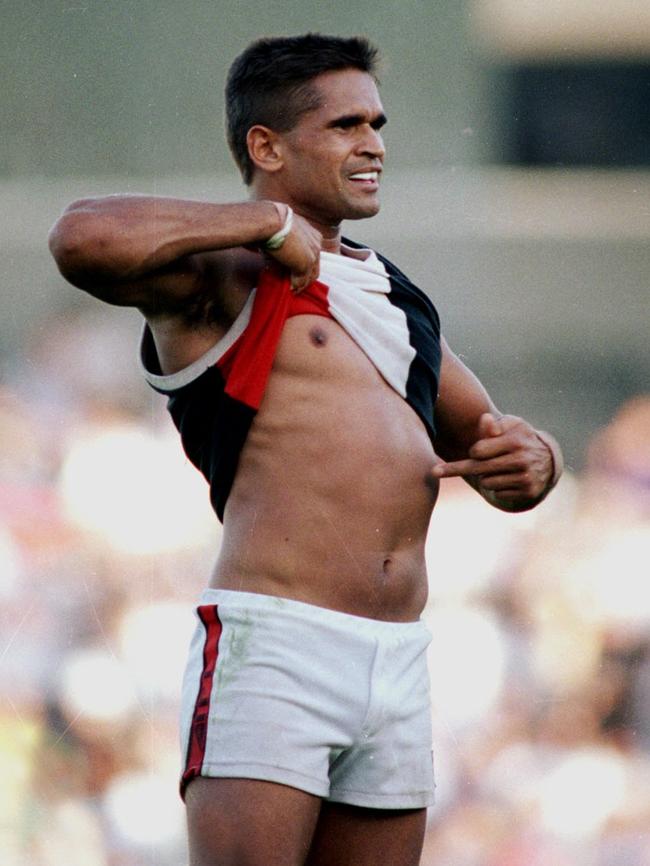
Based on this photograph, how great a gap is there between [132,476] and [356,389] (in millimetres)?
2468

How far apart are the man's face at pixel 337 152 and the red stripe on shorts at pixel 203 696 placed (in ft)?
2.25

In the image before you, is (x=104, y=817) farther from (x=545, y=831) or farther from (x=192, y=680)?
(x=192, y=680)

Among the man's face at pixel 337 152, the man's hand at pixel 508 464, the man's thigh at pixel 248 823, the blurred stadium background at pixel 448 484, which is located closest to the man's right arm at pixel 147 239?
the man's face at pixel 337 152

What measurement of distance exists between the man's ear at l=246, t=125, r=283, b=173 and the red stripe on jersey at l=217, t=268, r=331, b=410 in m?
0.26

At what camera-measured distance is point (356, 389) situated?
2500 millimetres

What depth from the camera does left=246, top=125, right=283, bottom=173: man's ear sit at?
8.66 feet

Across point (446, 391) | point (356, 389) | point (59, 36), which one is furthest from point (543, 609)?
point (59, 36)

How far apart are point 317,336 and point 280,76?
463 millimetres

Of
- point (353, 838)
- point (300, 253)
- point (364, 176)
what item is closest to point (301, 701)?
point (353, 838)

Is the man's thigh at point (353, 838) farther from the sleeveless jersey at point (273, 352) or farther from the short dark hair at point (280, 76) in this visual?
the short dark hair at point (280, 76)

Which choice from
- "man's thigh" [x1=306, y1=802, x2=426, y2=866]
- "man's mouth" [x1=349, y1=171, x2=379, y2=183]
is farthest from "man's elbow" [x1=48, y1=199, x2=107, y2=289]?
"man's thigh" [x1=306, y1=802, x2=426, y2=866]

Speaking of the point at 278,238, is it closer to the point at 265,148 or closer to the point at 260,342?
the point at 260,342

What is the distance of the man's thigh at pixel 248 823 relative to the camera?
224 cm

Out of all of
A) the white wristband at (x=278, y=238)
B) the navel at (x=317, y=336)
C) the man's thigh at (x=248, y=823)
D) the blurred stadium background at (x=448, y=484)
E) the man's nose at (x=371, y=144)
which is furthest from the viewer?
the blurred stadium background at (x=448, y=484)
